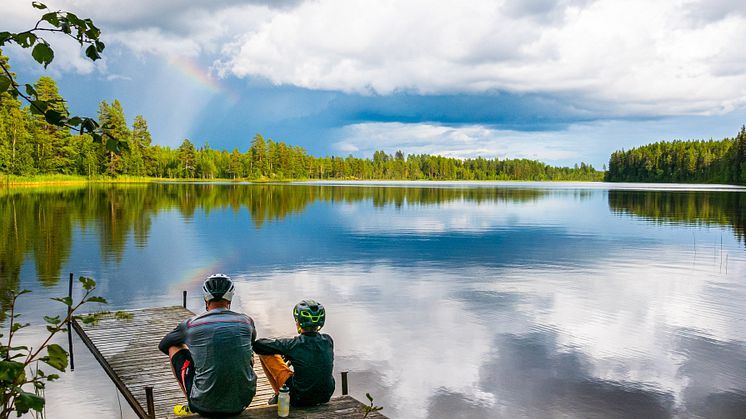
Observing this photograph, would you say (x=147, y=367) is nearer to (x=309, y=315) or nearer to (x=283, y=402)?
(x=283, y=402)

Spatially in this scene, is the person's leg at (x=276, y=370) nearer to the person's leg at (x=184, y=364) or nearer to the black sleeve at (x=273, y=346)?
the black sleeve at (x=273, y=346)

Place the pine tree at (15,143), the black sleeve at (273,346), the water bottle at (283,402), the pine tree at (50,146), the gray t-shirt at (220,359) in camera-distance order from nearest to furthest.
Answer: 1. the gray t-shirt at (220,359)
2. the water bottle at (283,402)
3. the black sleeve at (273,346)
4. the pine tree at (15,143)
5. the pine tree at (50,146)

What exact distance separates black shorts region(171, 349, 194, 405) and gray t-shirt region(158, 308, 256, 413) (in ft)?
1.15

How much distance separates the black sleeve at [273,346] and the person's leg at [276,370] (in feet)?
1.12

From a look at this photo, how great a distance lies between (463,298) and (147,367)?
1324 centimetres

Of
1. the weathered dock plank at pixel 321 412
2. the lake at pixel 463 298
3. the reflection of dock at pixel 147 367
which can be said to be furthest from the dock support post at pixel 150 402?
the lake at pixel 463 298

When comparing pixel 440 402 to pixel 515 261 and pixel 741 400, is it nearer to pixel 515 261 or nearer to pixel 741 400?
pixel 741 400

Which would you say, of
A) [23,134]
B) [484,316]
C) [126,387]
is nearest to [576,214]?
[484,316]

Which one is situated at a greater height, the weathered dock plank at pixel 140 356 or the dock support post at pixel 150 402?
the dock support post at pixel 150 402

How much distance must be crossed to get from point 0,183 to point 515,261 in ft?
293

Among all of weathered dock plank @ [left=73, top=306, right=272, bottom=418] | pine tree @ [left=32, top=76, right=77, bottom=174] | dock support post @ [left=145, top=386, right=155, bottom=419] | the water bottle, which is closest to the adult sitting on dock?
the water bottle

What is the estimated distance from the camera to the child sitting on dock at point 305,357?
6.99 m

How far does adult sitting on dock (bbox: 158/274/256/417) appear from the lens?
644 centimetres

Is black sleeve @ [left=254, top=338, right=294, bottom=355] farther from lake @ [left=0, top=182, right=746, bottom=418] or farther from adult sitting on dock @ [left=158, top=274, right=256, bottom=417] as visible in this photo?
lake @ [left=0, top=182, right=746, bottom=418]
